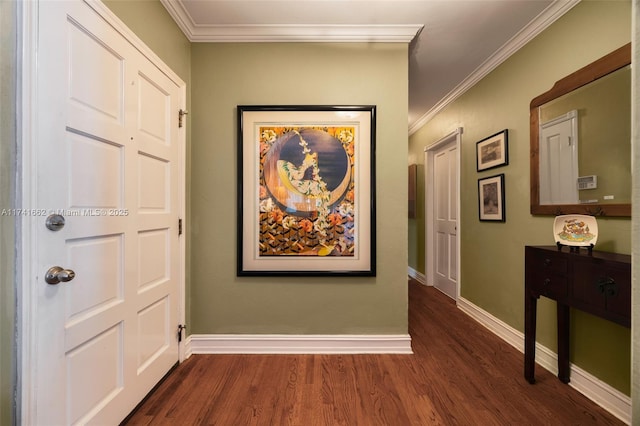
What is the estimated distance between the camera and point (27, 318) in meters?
0.88

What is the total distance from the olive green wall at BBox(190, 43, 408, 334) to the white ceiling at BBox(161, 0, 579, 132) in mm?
97

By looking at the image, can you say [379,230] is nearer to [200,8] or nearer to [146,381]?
[146,381]

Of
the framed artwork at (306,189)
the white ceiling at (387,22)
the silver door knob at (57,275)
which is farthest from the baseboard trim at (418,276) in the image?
the silver door knob at (57,275)

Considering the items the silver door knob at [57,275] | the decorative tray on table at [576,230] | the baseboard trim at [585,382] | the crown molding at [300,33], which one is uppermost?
the crown molding at [300,33]

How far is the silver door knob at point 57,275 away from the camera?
3.03 ft

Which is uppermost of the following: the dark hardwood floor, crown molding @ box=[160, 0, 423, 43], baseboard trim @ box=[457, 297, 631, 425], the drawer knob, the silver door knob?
crown molding @ box=[160, 0, 423, 43]

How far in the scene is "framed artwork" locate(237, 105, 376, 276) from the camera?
1946 millimetres

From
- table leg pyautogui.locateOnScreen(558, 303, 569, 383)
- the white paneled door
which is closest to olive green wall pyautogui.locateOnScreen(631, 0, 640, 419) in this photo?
table leg pyautogui.locateOnScreen(558, 303, 569, 383)

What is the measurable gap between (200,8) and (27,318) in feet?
6.66

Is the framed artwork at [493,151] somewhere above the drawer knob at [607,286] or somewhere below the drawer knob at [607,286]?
above

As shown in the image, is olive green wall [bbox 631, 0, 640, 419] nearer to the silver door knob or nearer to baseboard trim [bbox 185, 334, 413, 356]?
baseboard trim [bbox 185, 334, 413, 356]

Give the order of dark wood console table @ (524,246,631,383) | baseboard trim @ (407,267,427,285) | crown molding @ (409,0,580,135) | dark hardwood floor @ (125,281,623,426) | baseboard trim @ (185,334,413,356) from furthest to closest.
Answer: baseboard trim @ (407,267,427,285) < baseboard trim @ (185,334,413,356) < crown molding @ (409,0,580,135) < dark hardwood floor @ (125,281,623,426) < dark wood console table @ (524,246,631,383)

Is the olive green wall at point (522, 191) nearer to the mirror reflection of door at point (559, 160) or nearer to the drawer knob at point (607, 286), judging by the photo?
the mirror reflection of door at point (559, 160)

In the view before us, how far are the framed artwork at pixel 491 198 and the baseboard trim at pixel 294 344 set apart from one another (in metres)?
1.42
